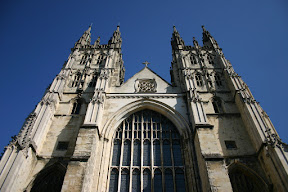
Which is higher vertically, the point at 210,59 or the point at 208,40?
the point at 208,40

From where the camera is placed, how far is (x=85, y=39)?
76.5ft

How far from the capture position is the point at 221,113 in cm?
1431

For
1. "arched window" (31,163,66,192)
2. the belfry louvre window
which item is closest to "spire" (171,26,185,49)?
the belfry louvre window

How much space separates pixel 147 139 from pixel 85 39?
14.5m

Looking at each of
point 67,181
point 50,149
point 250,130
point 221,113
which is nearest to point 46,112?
point 50,149

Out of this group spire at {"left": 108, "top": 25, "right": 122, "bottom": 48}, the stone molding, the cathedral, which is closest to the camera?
the cathedral

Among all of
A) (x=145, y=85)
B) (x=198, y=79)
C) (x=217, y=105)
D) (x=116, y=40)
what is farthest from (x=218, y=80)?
(x=116, y=40)

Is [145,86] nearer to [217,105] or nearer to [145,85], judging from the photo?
[145,85]

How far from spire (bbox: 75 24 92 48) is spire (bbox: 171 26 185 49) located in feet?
29.3

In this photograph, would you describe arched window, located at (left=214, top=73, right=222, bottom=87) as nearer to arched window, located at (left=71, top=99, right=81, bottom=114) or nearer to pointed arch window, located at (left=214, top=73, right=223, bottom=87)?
pointed arch window, located at (left=214, top=73, right=223, bottom=87)

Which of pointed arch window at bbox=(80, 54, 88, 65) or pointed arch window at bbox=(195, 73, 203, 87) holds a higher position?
pointed arch window at bbox=(80, 54, 88, 65)

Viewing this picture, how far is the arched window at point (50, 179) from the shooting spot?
10.9 meters

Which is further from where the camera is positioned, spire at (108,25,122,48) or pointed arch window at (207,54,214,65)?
spire at (108,25,122,48)

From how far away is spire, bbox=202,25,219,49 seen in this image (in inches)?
850
